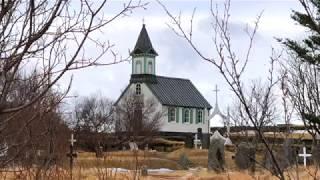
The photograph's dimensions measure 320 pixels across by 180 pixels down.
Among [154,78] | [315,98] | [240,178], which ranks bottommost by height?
[240,178]

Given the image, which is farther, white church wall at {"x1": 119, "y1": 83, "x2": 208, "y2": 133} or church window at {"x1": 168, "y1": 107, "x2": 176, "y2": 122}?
church window at {"x1": 168, "y1": 107, "x2": 176, "y2": 122}

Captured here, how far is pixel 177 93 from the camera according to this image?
74.0 metres

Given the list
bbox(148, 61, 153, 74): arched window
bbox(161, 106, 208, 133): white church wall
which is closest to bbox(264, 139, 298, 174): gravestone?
bbox(161, 106, 208, 133): white church wall

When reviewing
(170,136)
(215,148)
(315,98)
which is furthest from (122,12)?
(170,136)

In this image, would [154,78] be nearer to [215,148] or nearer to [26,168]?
[215,148]

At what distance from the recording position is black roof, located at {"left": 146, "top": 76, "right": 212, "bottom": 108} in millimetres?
71000

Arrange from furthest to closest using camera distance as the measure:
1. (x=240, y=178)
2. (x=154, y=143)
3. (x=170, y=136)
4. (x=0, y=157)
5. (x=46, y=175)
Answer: (x=170, y=136), (x=154, y=143), (x=240, y=178), (x=46, y=175), (x=0, y=157)

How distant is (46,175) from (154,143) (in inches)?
1890

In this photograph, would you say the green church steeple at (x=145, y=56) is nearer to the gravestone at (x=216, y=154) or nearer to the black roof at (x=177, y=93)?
the black roof at (x=177, y=93)

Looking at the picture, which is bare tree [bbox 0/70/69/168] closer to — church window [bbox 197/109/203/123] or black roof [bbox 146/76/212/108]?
black roof [bbox 146/76/212/108]

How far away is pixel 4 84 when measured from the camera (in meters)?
2.66

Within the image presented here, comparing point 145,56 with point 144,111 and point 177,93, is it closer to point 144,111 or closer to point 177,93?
point 177,93

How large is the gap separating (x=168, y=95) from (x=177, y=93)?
6.79 ft

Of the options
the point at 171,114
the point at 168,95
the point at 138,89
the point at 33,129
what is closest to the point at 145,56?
the point at 138,89
